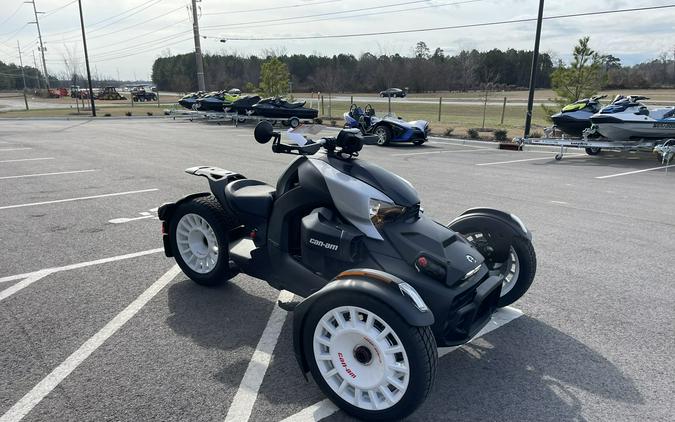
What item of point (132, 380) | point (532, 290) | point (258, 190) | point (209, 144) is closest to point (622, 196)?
point (532, 290)

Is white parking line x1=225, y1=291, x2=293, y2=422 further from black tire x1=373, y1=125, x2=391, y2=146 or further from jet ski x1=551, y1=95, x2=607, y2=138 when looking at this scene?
jet ski x1=551, y1=95, x2=607, y2=138

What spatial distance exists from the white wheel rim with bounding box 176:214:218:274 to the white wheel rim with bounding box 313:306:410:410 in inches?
74.5

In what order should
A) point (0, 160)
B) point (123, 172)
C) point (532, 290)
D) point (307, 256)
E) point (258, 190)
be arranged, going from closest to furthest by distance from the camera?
point (307, 256) < point (258, 190) < point (532, 290) < point (123, 172) < point (0, 160)

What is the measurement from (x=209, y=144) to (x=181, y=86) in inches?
3211

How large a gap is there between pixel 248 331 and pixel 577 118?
13.8 metres

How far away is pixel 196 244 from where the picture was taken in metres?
4.33

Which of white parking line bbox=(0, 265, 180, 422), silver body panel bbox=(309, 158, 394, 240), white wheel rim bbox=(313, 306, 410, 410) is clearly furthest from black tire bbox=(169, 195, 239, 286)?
white wheel rim bbox=(313, 306, 410, 410)

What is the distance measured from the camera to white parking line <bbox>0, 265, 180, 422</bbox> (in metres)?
2.66

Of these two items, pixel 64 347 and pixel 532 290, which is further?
pixel 532 290

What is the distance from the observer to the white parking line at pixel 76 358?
2.66 meters

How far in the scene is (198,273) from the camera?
4266mm

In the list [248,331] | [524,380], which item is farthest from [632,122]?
[248,331]

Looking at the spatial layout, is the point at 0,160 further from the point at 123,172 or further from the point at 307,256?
the point at 307,256

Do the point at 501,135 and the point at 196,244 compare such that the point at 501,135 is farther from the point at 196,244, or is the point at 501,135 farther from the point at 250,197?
the point at 250,197
